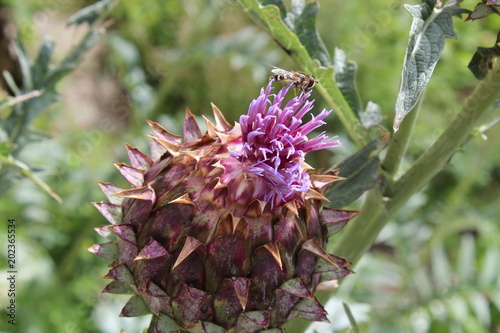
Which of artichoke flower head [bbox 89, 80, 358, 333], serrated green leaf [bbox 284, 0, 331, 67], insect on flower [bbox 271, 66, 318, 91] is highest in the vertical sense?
serrated green leaf [bbox 284, 0, 331, 67]

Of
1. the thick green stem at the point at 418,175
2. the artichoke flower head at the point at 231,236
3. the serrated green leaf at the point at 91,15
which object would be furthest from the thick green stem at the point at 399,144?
the serrated green leaf at the point at 91,15

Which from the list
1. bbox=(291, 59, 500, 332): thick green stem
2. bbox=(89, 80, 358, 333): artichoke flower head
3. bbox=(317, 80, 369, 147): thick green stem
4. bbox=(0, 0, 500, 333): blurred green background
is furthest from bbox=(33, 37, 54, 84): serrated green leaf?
bbox=(291, 59, 500, 332): thick green stem

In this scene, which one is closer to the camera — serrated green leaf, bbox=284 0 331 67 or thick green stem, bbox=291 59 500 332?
thick green stem, bbox=291 59 500 332

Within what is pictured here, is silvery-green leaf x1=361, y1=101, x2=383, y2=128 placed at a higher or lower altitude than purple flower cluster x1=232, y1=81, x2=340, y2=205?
lower

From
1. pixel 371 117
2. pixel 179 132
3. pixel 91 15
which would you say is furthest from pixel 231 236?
pixel 179 132

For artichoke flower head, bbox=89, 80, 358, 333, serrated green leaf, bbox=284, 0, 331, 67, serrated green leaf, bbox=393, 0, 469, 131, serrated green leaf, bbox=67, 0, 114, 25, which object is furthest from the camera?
serrated green leaf, bbox=67, 0, 114, 25

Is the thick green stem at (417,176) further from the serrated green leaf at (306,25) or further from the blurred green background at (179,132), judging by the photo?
the serrated green leaf at (306,25)

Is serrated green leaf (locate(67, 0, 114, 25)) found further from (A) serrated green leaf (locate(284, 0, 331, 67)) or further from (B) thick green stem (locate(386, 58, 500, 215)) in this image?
(B) thick green stem (locate(386, 58, 500, 215))

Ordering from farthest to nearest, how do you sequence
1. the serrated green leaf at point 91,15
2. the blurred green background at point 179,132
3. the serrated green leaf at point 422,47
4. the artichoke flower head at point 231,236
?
1. the blurred green background at point 179,132
2. the serrated green leaf at point 91,15
3. the artichoke flower head at point 231,236
4. the serrated green leaf at point 422,47
